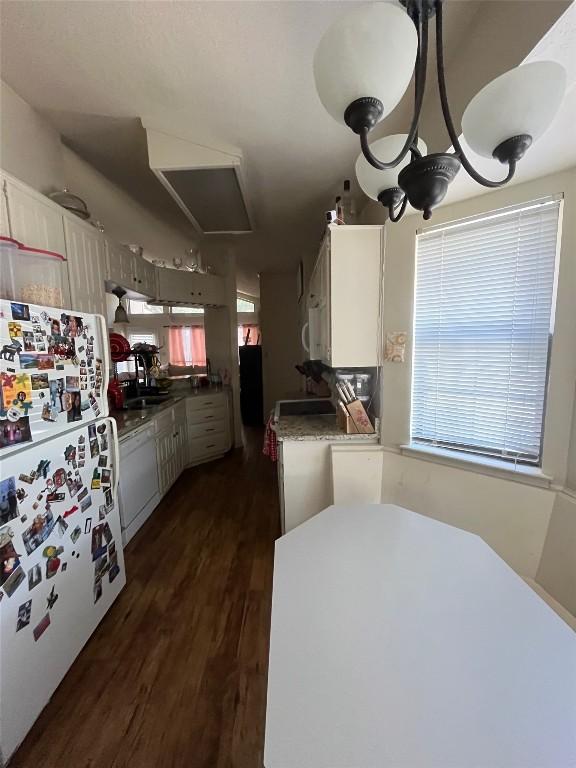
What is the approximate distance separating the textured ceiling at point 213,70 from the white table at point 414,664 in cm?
159

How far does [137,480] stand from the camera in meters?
2.33

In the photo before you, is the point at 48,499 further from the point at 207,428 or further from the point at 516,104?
the point at 207,428

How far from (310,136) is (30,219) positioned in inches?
65.6

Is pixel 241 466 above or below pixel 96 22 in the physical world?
below

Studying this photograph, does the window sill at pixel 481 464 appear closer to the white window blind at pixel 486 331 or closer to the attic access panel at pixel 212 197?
the white window blind at pixel 486 331

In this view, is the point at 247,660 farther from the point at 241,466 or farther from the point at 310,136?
the point at 310,136

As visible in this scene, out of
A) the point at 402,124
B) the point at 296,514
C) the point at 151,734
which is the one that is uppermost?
the point at 402,124

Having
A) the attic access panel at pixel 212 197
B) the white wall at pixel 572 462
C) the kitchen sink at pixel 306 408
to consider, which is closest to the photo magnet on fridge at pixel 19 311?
the attic access panel at pixel 212 197

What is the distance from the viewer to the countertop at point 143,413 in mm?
2200

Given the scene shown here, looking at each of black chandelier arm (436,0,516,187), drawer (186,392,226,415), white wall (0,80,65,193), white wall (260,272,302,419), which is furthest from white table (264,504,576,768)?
white wall (260,272,302,419)

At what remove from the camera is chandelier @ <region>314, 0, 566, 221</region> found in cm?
54

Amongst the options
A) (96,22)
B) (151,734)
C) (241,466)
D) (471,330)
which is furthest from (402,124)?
(241,466)

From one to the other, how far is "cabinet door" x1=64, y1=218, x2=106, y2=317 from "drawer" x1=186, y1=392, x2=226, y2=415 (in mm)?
1486

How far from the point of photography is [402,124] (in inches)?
63.2
